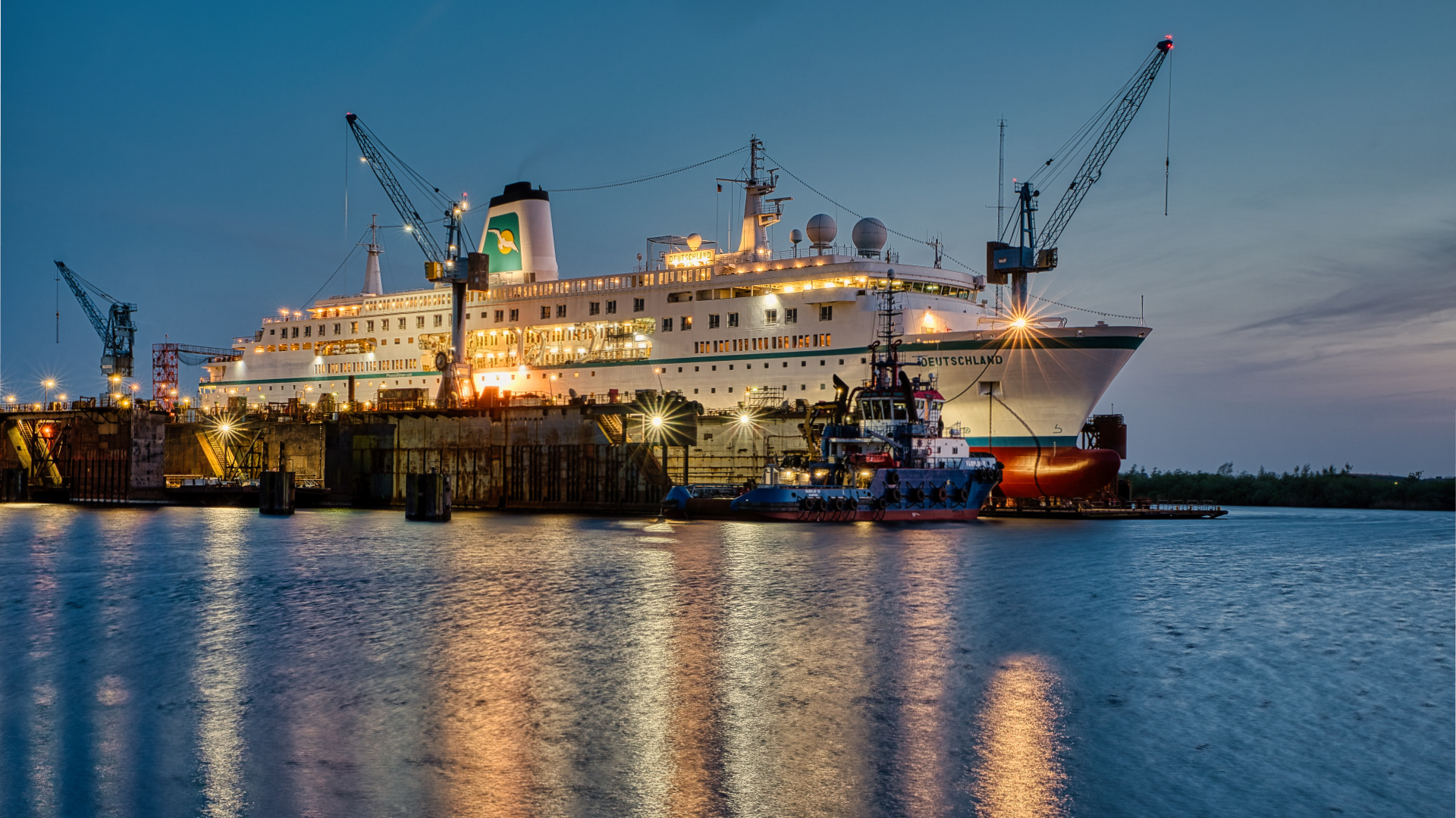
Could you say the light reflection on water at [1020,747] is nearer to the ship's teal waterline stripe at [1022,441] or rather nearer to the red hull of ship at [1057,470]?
the ship's teal waterline stripe at [1022,441]

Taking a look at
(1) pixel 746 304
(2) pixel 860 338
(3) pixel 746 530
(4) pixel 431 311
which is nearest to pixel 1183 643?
(3) pixel 746 530

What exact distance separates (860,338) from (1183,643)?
1270 inches

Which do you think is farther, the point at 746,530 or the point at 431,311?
the point at 431,311

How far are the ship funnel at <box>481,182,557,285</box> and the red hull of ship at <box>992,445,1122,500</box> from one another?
3429cm

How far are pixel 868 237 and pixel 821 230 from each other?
2.81 metres

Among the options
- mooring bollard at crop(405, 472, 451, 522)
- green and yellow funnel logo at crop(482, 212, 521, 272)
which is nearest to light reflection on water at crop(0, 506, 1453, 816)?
mooring bollard at crop(405, 472, 451, 522)

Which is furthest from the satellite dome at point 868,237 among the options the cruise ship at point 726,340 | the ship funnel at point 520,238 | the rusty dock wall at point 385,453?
the ship funnel at point 520,238

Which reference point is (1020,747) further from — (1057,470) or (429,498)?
(429,498)

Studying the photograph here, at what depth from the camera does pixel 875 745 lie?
1404 cm

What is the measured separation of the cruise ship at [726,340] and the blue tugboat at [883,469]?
2.95 m

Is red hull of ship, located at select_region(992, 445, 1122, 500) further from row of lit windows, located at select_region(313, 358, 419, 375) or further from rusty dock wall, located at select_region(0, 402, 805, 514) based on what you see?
row of lit windows, located at select_region(313, 358, 419, 375)

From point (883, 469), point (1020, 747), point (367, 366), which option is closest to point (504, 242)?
point (367, 366)

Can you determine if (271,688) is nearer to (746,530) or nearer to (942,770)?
(942,770)

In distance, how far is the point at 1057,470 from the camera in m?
50.7
